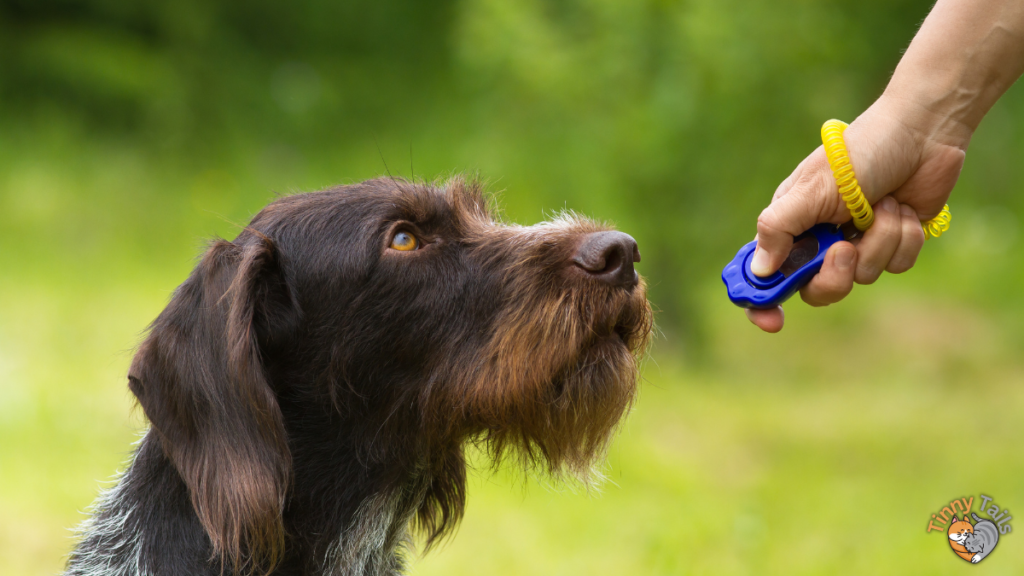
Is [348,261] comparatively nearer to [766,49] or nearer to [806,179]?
[806,179]

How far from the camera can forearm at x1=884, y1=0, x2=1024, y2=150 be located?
7.88ft

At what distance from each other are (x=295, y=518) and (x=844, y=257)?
167cm

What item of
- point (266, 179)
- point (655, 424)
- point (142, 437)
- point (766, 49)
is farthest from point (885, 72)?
point (142, 437)

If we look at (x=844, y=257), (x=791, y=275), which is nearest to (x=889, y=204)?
(x=844, y=257)

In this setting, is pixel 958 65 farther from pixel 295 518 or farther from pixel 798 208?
pixel 295 518

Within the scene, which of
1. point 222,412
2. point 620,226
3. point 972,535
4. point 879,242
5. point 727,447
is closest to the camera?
point 222,412

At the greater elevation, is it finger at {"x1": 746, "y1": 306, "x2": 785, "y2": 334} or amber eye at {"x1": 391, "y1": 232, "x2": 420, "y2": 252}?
amber eye at {"x1": 391, "y1": 232, "x2": 420, "y2": 252}

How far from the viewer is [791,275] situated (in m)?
2.54

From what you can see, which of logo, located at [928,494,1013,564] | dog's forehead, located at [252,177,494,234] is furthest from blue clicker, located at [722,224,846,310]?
logo, located at [928,494,1013,564]

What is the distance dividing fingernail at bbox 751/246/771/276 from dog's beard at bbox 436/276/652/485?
31cm

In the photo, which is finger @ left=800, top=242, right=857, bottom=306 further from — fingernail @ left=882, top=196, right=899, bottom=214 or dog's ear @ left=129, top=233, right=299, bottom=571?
dog's ear @ left=129, top=233, right=299, bottom=571

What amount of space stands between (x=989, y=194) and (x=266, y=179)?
8499mm

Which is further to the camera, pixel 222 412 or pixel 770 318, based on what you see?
pixel 770 318

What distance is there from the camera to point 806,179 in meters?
2.48
